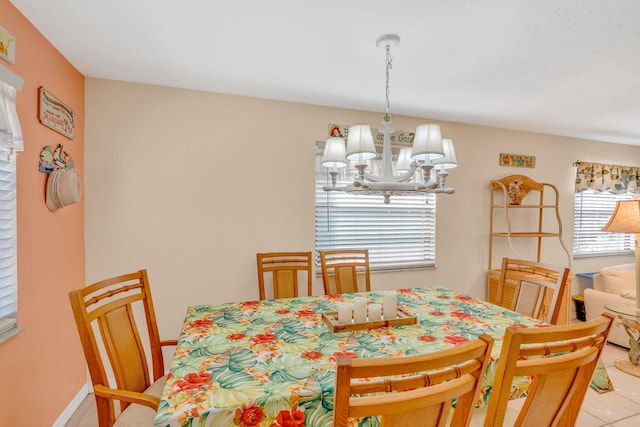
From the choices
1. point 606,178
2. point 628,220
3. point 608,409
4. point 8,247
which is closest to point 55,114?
point 8,247

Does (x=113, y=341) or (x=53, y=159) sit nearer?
(x=113, y=341)

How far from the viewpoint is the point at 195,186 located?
107 inches

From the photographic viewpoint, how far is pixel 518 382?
53.0 inches

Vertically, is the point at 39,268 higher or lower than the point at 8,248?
lower

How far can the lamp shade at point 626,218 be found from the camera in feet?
8.96

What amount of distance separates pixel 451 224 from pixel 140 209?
2963mm

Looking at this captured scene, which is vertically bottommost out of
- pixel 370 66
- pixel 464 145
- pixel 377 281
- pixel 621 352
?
pixel 621 352

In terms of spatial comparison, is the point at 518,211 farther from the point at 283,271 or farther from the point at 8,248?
the point at 8,248

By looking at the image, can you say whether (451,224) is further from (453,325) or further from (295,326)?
(295,326)

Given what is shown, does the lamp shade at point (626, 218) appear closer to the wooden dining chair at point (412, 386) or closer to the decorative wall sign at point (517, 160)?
the decorative wall sign at point (517, 160)

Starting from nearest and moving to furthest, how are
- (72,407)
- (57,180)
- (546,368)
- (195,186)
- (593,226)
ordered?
1. (546,368)
2. (57,180)
3. (72,407)
4. (195,186)
5. (593,226)

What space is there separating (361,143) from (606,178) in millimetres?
4349

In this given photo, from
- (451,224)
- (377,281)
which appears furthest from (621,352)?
(377,281)

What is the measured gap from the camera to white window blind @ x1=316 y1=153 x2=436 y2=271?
10.3 ft
